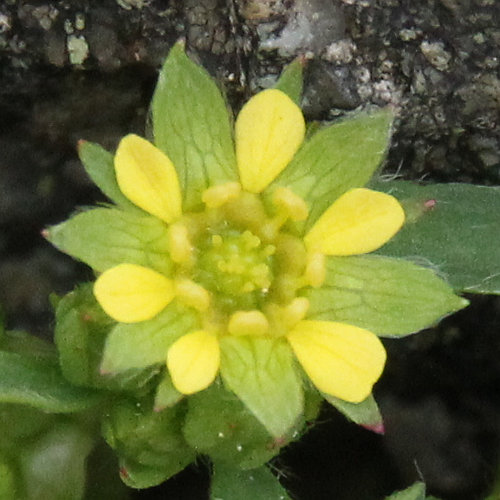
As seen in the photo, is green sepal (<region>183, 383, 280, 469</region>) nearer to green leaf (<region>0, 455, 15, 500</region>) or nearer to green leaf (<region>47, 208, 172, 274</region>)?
green leaf (<region>47, 208, 172, 274</region>)

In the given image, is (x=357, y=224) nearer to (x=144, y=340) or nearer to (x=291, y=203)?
(x=291, y=203)

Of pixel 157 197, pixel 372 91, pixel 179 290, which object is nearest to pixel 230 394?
pixel 179 290

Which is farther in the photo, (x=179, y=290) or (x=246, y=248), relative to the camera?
(x=246, y=248)

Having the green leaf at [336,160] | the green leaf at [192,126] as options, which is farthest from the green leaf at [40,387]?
the green leaf at [336,160]

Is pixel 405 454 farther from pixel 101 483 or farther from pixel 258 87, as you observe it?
pixel 258 87

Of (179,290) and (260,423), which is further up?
(179,290)

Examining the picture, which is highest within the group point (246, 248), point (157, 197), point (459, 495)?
point (157, 197)

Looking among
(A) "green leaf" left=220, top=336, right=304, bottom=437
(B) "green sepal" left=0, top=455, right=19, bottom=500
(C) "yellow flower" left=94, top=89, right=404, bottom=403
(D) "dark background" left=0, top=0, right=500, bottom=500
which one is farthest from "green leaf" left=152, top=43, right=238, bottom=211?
(B) "green sepal" left=0, top=455, right=19, bottom=500

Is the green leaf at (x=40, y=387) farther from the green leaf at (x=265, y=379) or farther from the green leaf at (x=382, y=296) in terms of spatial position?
the green leaf at (x=382, y=296)
